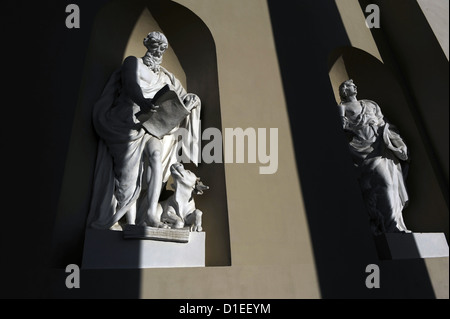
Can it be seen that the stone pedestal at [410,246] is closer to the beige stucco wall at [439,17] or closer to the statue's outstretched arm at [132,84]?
the beige stucco wall at [439,17]

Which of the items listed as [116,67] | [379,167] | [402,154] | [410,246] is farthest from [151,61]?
[410,246]

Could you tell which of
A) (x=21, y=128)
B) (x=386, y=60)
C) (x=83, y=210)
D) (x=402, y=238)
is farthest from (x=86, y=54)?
(x=386, y=60)

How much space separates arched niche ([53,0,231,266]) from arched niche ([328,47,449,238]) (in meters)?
2.02

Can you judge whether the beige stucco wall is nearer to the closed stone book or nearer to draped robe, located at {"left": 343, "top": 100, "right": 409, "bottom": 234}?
draped robe, located at {"left": 343, "top": 100, "right": 409, "bottom": 234}

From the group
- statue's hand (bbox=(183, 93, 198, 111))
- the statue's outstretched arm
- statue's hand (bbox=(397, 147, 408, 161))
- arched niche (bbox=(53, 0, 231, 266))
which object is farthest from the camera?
statue's hand (bbox=(397, 147, 408, 161))

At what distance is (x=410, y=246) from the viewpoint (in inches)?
159

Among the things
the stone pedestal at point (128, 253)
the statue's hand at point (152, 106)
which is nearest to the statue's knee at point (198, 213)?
the stone pedestal at point (128, 253)

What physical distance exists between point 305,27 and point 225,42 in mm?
1313

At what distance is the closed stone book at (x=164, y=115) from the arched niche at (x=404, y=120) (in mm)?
2647

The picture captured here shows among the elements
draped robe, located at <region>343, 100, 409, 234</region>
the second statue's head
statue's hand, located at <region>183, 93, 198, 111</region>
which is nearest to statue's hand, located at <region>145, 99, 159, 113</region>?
statue's hand, located at <region>183, 93, 198, 111</region>

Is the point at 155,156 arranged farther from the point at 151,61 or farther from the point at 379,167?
the point at 379,167

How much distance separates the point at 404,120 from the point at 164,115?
11.5ft

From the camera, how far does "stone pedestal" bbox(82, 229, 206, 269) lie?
→ 281 centimetres
